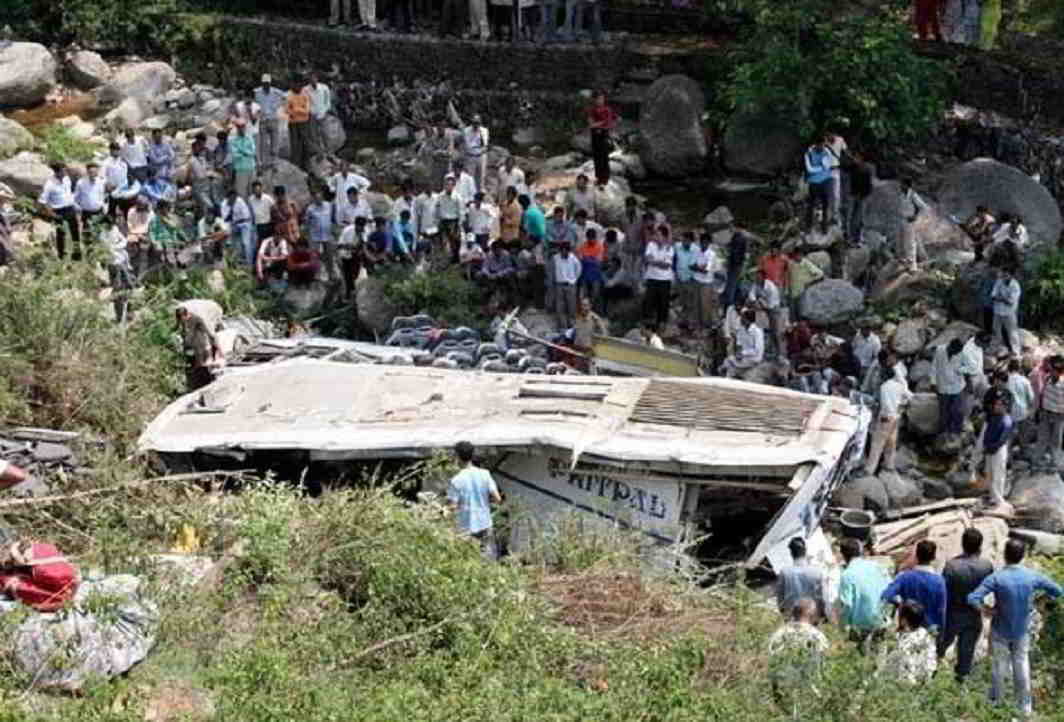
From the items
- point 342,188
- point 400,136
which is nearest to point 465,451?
point 342,188

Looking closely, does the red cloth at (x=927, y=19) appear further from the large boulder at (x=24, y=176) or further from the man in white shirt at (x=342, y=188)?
the large boulder at (x=24, y=176)

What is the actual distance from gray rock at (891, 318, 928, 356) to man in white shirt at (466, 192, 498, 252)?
14.4 feet

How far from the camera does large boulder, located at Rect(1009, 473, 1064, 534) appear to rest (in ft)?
52.5

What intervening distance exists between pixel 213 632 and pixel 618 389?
4834mm

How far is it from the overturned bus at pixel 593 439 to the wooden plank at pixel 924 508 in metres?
1.37

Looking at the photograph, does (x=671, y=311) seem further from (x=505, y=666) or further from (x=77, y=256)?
(x=505, y=666)

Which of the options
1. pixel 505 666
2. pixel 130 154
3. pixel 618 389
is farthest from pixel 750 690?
pixel 130 154

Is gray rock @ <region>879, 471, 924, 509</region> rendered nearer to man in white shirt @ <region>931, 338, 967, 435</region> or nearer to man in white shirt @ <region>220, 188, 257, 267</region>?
man in white shirt @ <region>931, 338, 967, 435</region>

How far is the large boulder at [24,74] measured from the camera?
24.2 m

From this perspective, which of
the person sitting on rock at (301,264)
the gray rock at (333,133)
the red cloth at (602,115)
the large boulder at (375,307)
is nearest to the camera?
the large boulder at (375,307)

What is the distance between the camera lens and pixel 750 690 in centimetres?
1091

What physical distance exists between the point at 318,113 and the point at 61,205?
371 cm

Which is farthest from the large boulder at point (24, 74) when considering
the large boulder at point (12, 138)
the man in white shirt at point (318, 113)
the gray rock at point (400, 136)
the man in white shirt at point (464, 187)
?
the man in white shirt at point (464, 187)

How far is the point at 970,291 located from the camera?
18156 mm
